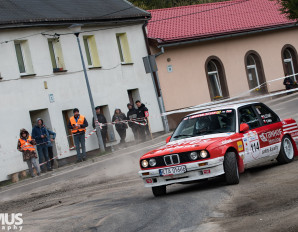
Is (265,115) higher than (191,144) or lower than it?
higher

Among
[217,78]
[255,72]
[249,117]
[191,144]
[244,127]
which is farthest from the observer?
[255,72]

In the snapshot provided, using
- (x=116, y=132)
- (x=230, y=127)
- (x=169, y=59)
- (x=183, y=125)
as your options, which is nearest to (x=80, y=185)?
(x=183, y=125)

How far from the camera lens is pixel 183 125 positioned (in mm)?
13594

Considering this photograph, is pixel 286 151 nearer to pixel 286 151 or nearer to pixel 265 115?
pixel 286 151

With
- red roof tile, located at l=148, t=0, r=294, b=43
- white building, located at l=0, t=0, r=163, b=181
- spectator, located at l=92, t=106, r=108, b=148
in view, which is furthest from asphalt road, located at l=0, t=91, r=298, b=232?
red roof tile, located at l=148, t=0, r=294, b=43

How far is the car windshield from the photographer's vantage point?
12.8 m

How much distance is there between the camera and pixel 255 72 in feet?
135

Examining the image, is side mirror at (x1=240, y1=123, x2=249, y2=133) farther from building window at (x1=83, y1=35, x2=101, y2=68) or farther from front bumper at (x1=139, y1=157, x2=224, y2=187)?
building window at (x1=83, y1=35, x2=101, y2=68)

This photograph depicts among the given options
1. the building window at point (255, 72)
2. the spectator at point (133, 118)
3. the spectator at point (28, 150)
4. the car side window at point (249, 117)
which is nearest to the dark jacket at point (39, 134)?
the spectator at point (28, 150)

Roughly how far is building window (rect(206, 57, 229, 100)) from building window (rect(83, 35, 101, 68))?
902 centimetres

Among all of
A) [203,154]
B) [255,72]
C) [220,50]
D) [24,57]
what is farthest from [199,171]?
[255,72]

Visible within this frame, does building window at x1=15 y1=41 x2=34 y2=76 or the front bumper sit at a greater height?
building window at x1=15 y1=41 x2=34 y2=76

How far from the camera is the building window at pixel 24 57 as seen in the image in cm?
2731

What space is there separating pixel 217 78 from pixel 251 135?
1027 inches
